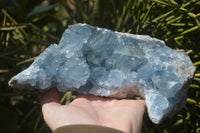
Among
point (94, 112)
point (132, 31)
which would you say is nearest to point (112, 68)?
point (94, 112)

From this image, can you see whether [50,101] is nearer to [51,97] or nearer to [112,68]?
[51,97]

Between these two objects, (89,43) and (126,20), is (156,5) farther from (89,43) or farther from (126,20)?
(89,43)

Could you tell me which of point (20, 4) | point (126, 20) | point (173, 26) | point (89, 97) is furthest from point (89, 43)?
point (20, 4)

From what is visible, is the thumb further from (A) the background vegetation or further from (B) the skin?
(A) the background vegetation

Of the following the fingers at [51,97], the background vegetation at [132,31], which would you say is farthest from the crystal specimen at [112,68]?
the background vegetation at [132,31]

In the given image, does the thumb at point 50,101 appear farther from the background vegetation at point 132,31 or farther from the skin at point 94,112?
the background vegetation at point 132,31
